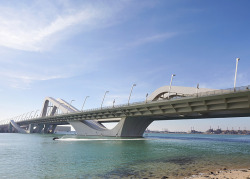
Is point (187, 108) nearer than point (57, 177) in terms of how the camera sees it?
No

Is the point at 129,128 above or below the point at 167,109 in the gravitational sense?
below

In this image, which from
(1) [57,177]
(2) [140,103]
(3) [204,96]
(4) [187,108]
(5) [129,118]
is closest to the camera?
(1) [57,177]

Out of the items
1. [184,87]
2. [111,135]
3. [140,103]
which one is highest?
[184,87]

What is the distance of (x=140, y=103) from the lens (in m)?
61.5

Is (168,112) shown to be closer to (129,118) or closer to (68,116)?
(129,118)

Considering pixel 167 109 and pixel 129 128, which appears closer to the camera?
pixel 167 109

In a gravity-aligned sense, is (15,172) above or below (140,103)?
below

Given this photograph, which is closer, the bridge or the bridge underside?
the bridge

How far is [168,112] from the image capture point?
182 ft

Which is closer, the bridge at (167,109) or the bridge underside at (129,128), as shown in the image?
the bridge at (167,109)

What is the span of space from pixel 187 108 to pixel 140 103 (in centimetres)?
1572

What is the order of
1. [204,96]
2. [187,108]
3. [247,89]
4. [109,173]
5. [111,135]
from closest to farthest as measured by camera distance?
1. [109,173]
2. [247,89]
3. [204,96]
4. [187,108]
5. [111,135]

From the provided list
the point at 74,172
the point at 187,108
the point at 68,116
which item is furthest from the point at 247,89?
the point at 68,116

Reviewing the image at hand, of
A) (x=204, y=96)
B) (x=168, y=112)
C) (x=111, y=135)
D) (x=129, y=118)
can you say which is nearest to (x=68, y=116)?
(x=111, y=135)
